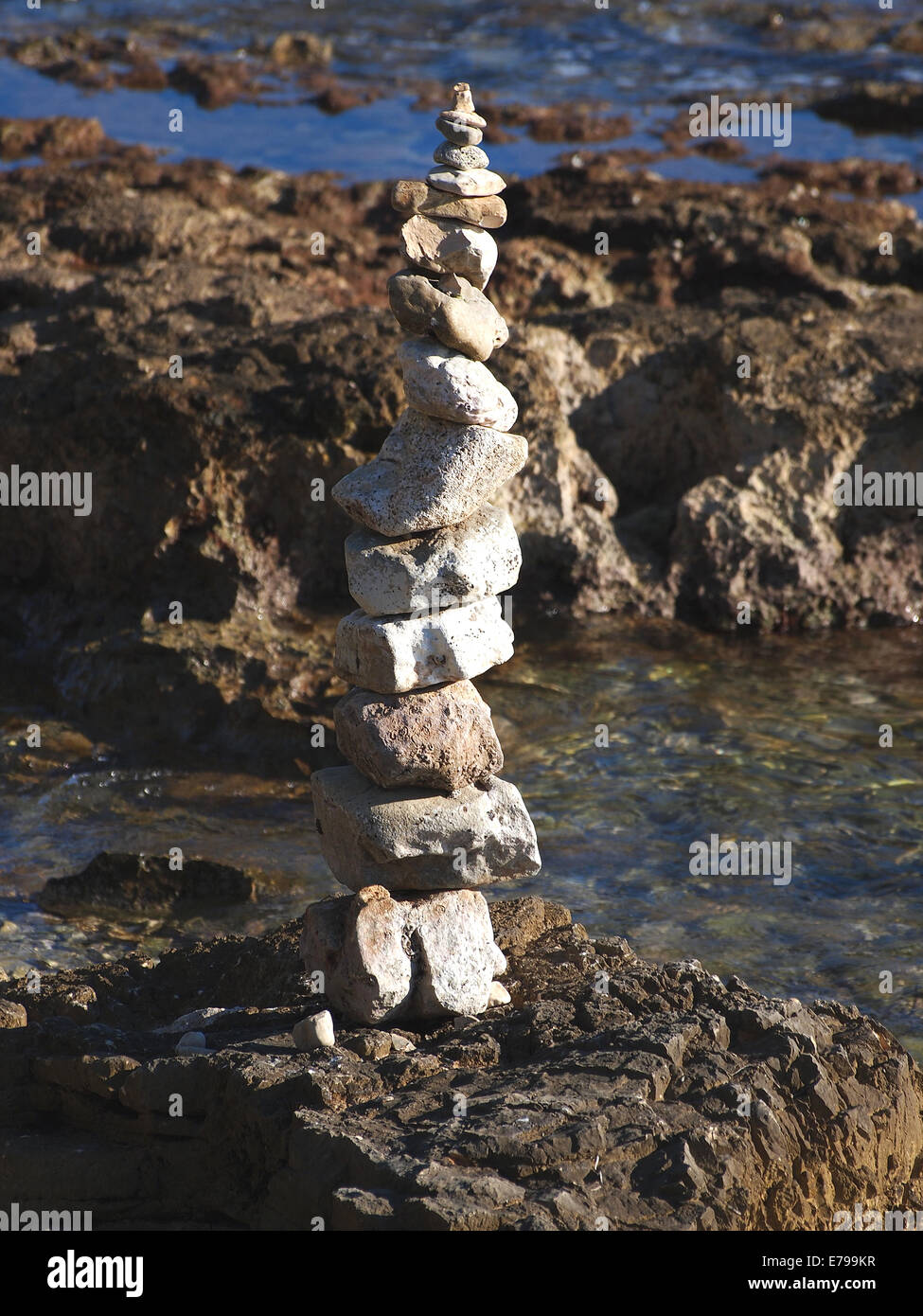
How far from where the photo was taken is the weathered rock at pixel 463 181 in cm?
547

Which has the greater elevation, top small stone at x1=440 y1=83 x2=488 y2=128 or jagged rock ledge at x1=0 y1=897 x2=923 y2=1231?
top small stone at x1=440 y1=83 x2=488 y2=128

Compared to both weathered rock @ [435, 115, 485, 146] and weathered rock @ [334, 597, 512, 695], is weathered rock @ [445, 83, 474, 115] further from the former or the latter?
weathered rock @ [334, 597, 512, 695]

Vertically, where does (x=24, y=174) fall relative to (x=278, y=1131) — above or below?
above

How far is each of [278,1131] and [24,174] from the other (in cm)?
1470

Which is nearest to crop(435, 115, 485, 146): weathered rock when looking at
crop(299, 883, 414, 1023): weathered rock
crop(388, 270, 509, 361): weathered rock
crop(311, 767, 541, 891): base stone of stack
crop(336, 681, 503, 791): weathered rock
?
crop(388, 270, 509, 361): weathered rock

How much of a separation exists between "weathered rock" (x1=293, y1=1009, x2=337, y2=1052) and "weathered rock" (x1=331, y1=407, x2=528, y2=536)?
188 centimetres

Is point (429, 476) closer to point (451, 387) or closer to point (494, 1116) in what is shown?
point (451, 387)

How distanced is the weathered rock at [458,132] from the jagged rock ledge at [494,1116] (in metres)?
3.39

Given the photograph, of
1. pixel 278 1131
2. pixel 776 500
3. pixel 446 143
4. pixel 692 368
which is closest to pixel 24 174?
pixel 692 368

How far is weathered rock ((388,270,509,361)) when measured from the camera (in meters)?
5.46
